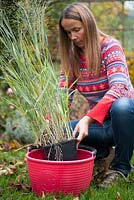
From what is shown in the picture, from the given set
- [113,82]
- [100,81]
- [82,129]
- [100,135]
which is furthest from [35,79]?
[100,135]

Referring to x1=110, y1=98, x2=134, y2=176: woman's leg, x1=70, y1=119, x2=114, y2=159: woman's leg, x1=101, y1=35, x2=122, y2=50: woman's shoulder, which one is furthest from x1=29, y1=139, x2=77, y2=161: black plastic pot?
x1=101, y1=35, x2=122, y2=50: woman's shoulder

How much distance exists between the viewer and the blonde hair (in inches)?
115

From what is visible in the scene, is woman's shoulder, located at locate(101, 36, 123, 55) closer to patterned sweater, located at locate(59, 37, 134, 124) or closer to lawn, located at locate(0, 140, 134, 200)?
patterned sweater, located at locate(59, 37, 134, 124)

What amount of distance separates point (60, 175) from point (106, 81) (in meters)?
0.81

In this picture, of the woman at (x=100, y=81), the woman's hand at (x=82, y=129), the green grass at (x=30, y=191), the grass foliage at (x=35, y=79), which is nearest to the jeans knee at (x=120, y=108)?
the woman at (x=100, y=81)

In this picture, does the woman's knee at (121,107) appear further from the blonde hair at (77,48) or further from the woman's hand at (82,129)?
the blonde hair at (77,48)

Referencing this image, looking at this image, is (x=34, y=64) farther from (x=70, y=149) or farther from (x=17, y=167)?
(x=17, y=167)

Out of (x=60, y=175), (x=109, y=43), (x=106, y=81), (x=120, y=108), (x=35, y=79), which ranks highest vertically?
(x=109, y=43)

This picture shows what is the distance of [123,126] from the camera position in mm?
2826

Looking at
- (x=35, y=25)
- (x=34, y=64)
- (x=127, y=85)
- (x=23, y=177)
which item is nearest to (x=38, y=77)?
(x=34, y=64)

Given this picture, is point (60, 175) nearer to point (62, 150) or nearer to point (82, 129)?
point (62, 150)

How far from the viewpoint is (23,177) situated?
3.09 m

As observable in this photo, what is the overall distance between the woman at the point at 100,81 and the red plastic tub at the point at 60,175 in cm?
19

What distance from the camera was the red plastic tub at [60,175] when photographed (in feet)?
8.22
